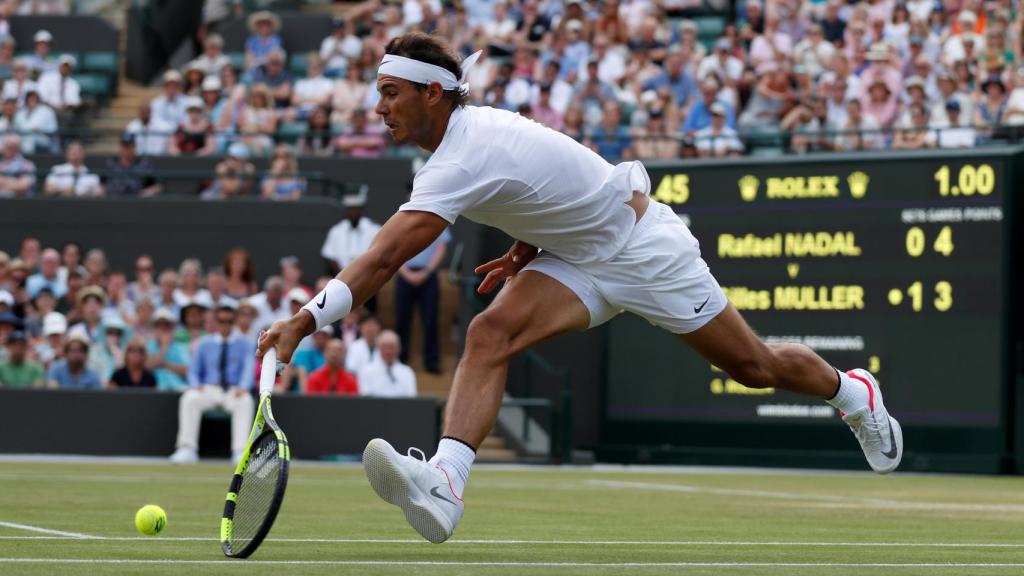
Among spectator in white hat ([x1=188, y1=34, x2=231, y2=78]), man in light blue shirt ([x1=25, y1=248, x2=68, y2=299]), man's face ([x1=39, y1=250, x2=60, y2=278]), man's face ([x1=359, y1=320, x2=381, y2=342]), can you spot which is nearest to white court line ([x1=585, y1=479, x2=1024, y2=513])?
man's face ([x1=359, y1=320, x2=381, y2=342])

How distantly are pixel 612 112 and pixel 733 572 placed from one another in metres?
14.8

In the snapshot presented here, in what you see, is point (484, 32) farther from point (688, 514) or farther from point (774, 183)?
point (688, 514)

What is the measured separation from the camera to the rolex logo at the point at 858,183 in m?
17.3

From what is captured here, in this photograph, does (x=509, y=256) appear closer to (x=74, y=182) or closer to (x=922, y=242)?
(x=922, y=242)

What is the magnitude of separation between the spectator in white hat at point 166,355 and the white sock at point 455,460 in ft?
40.2

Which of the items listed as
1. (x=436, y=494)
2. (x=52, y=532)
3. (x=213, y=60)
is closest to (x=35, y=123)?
(x=213, y=60)

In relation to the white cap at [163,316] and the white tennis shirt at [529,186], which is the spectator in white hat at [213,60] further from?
the white tennis shirt at [529,186]

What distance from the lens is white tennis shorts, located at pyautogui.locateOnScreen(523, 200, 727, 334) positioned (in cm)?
736

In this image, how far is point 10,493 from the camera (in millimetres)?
11336

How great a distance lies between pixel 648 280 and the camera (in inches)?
290

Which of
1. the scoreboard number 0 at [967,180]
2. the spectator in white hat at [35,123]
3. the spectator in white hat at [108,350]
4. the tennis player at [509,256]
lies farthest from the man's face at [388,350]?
the tennis player at [509,256]

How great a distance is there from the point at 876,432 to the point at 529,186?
94.4 inches

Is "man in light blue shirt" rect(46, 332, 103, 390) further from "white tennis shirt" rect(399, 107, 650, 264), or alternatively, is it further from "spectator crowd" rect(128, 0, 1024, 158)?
"white tennis shirt" rect(399, 107, 650, 264)

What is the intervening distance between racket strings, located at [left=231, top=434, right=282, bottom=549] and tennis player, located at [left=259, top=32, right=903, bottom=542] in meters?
0.37
